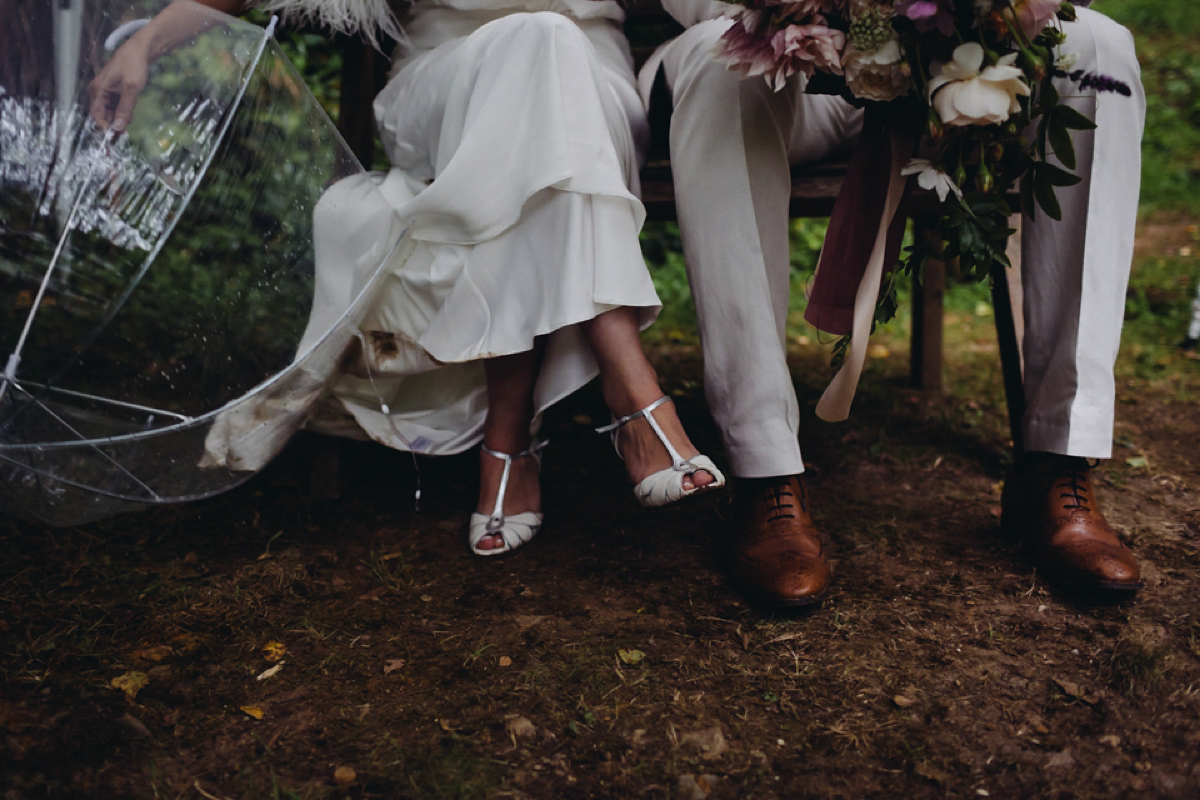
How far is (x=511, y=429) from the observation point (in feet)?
6.08

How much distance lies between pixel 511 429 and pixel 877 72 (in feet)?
3.12

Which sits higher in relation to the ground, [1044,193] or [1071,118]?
[1071,118]

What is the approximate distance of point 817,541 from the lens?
1.61 meters

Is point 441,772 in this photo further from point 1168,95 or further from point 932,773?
point 1168,95

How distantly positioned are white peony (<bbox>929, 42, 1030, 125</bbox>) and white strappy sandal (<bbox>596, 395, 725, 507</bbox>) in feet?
2.10

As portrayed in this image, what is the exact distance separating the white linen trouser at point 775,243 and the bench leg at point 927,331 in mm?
908

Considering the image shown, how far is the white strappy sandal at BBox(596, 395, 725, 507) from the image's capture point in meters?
1.49

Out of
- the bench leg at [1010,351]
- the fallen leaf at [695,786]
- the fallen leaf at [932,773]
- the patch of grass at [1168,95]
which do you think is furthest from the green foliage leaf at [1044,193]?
the patch of grass at [1168,95]

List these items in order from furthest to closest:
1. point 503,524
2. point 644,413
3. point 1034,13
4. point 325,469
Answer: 1. point 325,469
2. point 503,524
3. point 644,413
4. point 1034,13

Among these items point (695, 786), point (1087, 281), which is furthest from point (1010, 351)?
point (695, 786)

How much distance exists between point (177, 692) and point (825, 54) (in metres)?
1.35

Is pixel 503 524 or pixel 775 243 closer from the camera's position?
pixel 775 243

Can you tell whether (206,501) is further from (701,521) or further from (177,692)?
(701,521)

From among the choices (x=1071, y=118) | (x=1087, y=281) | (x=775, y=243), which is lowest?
(x=1087, y=281)
